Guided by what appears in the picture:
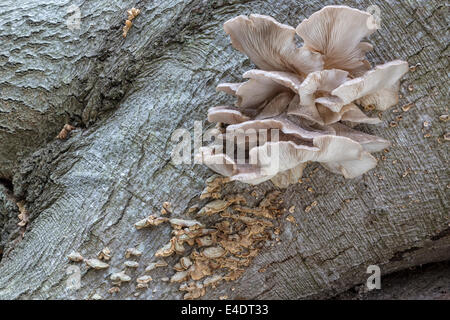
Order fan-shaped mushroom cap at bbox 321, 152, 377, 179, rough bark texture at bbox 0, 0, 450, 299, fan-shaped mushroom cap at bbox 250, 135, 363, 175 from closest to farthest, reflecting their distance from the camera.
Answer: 1. fan-shaped mushroom cap at bbox 250, 135, 363, 175
2. fan-shaped mushroom cap at bbox 321, 152, 377, 179
3. rough bark texture at bbox 0, 0, 450, 299

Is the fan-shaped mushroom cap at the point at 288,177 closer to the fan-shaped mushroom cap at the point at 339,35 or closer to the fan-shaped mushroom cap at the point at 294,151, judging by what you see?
the fan-shaped mushroom cap at the point at 294,151

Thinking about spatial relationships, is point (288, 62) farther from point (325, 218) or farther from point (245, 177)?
point (325, 218)

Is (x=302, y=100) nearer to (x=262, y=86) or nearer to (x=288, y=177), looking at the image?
(x=262, y=86)

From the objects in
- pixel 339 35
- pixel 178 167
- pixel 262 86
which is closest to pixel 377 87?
pixel 339 35

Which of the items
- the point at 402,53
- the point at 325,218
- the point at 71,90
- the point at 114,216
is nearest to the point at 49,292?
the point at 114,216

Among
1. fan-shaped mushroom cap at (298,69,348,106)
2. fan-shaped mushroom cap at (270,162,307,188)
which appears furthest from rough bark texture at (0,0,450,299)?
fan-shaped mushroom cap at (298,69,348,106)

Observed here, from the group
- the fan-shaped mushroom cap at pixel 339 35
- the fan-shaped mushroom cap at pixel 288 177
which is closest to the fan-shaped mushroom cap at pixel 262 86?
the fan-shaped mushroom cap at pixel 339 35

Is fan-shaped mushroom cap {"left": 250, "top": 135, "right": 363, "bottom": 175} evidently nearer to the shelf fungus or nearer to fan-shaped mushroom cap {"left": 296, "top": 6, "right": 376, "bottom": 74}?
the shelf fungus
